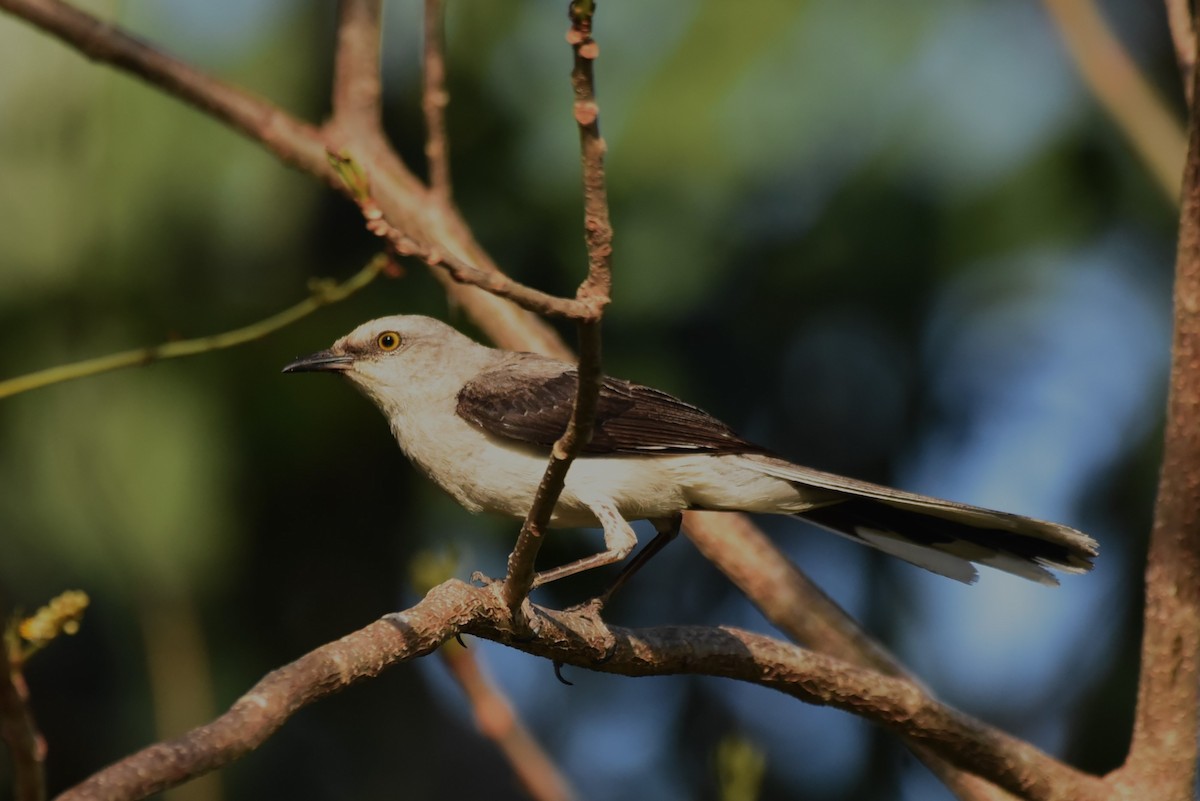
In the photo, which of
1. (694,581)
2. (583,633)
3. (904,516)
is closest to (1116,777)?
(904,516)

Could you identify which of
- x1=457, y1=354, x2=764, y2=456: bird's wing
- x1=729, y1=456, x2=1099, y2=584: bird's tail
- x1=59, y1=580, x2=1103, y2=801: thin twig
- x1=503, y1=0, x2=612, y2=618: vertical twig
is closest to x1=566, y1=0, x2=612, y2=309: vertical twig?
x1=503, y1=0, x2=612, y2=618: vertical twig

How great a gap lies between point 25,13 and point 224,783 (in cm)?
327

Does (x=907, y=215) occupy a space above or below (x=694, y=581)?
above

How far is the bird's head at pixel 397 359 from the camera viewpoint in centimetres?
496

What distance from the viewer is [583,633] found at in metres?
3.56

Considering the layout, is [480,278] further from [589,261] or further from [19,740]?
[19,740]

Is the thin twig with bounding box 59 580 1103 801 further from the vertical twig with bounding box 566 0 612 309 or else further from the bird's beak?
the bird's beak

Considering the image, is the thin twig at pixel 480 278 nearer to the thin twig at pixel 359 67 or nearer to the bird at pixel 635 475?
the bird at pixel 635 475

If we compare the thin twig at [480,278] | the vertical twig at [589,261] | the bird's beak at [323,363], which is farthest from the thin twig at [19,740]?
the bird's beak at [323,363]

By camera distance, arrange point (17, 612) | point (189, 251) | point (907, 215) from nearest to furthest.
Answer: point (17, 612), point (189, 251), point (907, 215)

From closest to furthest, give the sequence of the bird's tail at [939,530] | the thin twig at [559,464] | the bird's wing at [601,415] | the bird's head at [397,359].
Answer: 1. the thin twig at [559,464]
2. the bird's tail at [939,530]
3. the bird's wing at [601,415]
4. the bird's head at [397,359]

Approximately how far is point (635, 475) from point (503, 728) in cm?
109

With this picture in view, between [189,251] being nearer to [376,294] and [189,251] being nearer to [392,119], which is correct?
[376,294]

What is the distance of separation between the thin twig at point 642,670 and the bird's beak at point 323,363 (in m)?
1.72
